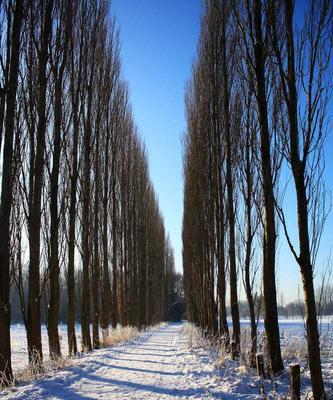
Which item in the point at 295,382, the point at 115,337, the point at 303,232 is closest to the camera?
the point at 295,382

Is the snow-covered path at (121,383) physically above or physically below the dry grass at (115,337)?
above

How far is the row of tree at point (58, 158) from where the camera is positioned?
6.93m

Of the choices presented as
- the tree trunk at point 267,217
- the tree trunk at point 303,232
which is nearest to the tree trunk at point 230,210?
the tree trunk at point 267,217

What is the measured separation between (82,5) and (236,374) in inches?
444

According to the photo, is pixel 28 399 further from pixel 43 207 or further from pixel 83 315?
pixel 83 315

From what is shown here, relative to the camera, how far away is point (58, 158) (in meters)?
9.73

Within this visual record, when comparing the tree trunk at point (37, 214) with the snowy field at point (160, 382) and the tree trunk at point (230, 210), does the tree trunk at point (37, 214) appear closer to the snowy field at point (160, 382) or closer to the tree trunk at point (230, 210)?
the snowy field at point (160, 382)

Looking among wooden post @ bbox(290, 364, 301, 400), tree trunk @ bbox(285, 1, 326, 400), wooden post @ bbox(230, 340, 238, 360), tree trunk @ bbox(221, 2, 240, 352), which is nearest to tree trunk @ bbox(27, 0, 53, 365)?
wooden post @ bbox(230, 340, 238, 360)

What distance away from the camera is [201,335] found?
1519 centimetres

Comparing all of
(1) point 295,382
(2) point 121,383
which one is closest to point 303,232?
(1) point 295,382

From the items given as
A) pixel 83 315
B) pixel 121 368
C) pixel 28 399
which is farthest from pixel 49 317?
pixel 28 399

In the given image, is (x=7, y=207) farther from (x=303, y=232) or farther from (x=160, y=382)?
(x=303, y=232)

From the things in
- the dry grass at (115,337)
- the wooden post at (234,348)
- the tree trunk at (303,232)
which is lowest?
the dry grass at (115,337)

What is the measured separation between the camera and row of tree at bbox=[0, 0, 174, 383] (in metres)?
6.93
